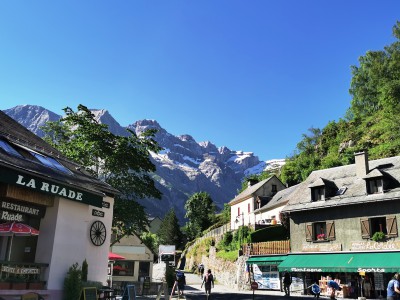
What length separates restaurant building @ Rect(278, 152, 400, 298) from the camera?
84.5ft

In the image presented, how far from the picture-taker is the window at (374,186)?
27.4 meters

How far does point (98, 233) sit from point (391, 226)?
1929 cm

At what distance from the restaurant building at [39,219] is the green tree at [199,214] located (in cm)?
6457

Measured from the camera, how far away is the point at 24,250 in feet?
54.5

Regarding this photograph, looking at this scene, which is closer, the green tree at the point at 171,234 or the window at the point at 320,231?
the window at the point at 320,231

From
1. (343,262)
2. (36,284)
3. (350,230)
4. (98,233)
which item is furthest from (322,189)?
(36,284)

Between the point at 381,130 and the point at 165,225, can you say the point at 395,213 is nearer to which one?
the point at 381,130

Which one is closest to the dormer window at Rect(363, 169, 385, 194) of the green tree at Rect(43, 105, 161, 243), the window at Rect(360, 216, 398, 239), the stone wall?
the window at Rect(360, 216, 398, 239)

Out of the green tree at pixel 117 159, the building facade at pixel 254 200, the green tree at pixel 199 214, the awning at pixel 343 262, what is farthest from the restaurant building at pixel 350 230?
the green tree at pixel 199 214

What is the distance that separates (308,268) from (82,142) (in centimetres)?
1836

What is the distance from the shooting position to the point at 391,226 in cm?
2594

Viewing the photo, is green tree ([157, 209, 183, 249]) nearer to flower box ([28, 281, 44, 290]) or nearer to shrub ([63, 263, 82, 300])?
shrub ([63, 263, 82, 300])

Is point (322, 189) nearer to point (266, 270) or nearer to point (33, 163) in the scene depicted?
point (266, 270)

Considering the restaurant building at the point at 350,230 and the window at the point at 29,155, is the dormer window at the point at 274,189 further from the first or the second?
the window at the point at 29,155
